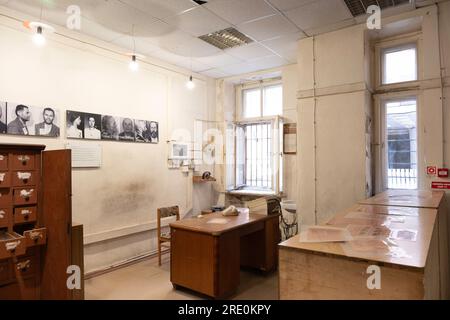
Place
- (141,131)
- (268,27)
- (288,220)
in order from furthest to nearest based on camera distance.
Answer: (288,220)
(141,131)
(268,27)

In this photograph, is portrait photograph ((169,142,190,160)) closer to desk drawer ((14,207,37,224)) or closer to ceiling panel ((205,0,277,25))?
ceiling panel ((205,0,277,25))

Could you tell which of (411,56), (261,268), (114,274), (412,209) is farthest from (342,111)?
(114,274)

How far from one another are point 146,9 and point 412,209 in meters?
3.32

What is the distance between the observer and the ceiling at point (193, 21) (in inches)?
129

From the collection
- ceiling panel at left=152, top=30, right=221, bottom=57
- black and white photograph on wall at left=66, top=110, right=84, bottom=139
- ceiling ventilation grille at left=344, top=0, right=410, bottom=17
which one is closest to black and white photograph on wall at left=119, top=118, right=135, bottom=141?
black and white photograph on wall at left=66, top=110, right=84, bottom=139

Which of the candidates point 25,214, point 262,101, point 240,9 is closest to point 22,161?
point 25,214

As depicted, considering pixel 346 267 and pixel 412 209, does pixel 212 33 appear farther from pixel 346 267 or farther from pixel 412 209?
pixel 346 267

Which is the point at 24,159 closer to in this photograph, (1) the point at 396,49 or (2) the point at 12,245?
(2) the point at 12,245

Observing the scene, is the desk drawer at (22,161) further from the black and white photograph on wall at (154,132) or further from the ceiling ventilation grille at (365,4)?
the ceiling ventilation grille at (365,4)

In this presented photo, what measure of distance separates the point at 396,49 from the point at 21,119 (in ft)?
16.0

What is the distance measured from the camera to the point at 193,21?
12.0ft

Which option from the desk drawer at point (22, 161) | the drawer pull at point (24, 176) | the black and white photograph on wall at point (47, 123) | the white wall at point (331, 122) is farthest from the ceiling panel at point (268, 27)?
the drawer pull at point (24, 176)

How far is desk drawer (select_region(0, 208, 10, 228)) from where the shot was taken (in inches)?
107

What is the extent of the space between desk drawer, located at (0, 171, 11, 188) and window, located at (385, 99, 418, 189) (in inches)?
177
